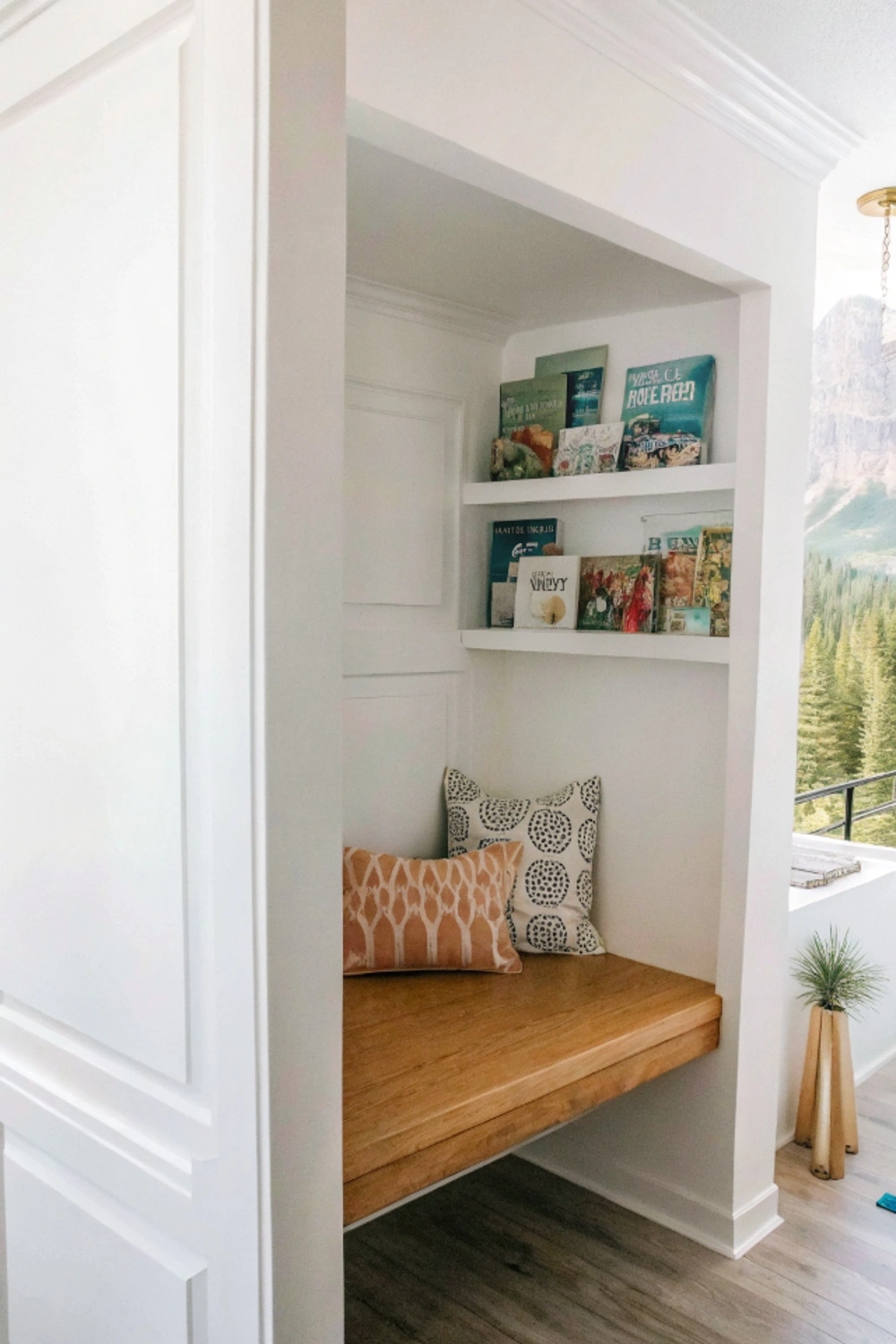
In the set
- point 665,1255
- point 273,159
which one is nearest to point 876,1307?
point 665,1255

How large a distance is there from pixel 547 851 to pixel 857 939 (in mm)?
1303

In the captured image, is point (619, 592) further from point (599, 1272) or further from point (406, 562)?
point (599, 1272)

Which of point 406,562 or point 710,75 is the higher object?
point 710,75

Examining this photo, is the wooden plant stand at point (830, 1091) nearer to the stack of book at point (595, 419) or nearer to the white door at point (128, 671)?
the stack of book at point (595, 419)

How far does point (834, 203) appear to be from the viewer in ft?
9.05

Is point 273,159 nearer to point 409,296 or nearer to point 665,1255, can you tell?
point 409,296

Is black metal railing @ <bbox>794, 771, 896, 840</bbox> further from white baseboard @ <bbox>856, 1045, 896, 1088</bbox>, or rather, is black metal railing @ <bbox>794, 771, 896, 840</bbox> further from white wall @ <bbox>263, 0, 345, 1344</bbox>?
white wall @ <bbox>263, 0, 345, 1344</bbox>

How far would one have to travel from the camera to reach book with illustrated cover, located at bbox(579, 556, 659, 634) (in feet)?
8.66

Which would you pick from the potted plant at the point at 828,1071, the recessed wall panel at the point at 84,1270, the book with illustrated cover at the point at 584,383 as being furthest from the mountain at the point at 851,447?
the recessed wall panel at the point at 84,1270

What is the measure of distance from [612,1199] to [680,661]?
1.40 metres

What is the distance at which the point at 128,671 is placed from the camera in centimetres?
134

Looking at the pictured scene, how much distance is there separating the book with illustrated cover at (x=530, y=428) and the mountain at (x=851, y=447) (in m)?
1.52

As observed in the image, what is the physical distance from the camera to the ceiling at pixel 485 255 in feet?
6.84

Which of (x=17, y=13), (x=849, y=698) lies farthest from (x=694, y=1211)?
(x=17, y=13)
